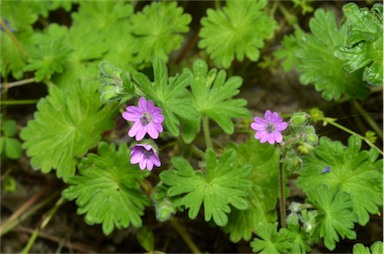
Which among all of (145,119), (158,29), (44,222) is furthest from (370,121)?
(44,222)

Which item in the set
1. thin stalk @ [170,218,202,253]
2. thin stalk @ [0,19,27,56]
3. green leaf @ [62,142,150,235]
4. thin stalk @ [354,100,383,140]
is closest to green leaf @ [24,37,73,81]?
thin stalk @ [0,19,27,56]

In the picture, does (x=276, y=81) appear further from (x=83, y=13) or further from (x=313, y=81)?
(x=83, y=13)

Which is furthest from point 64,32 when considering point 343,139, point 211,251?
point 343,139

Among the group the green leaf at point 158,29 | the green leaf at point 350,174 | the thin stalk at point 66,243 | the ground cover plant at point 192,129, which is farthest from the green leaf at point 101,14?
the green leaf at point 350,174

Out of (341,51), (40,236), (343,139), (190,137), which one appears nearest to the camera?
(341,51)

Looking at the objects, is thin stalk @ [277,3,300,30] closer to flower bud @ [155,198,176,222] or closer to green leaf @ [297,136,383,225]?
green leaf @ [297,136,383,225]

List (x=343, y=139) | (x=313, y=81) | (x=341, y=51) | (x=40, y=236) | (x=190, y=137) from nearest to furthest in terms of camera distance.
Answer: (x=341, y=51) → (x=190, y=137) → (x=313, y=81) → (x=343, y=139) → (x=40, y=236)
